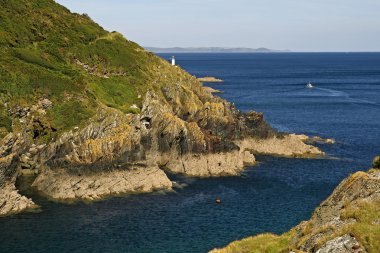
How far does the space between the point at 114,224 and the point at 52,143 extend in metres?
26.2

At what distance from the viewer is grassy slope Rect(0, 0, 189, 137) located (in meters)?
83.4

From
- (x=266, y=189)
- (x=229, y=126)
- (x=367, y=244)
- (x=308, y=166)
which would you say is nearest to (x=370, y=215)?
(x=367, y=244)

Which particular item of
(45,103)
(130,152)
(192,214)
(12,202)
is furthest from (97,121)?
(192,214)

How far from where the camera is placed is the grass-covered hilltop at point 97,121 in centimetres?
7244

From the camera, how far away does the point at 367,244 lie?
1770 centimetres

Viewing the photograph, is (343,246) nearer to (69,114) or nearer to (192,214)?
(192,214)

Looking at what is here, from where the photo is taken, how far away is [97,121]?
80062 millimetres

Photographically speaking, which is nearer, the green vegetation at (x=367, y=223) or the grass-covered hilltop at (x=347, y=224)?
the green vegetation at (x=367, y=223)

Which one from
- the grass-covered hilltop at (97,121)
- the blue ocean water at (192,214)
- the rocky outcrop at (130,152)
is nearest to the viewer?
the blue ocean water at (192,214)

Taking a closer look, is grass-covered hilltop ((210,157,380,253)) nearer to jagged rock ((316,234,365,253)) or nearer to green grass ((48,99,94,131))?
jagged rock ((316,234,365,253))

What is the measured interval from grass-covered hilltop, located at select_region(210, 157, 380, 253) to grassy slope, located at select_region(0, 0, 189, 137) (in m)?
62.5

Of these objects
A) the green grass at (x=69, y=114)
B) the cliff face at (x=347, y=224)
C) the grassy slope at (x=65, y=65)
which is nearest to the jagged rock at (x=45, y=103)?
the grassy slope at (x=65, y=65)

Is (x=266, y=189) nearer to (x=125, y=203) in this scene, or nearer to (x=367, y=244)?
(x=125, y=203)

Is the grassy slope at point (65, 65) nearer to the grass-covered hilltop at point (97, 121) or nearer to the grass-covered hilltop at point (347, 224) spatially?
the grass-covered hilltop at point (97, 121)
